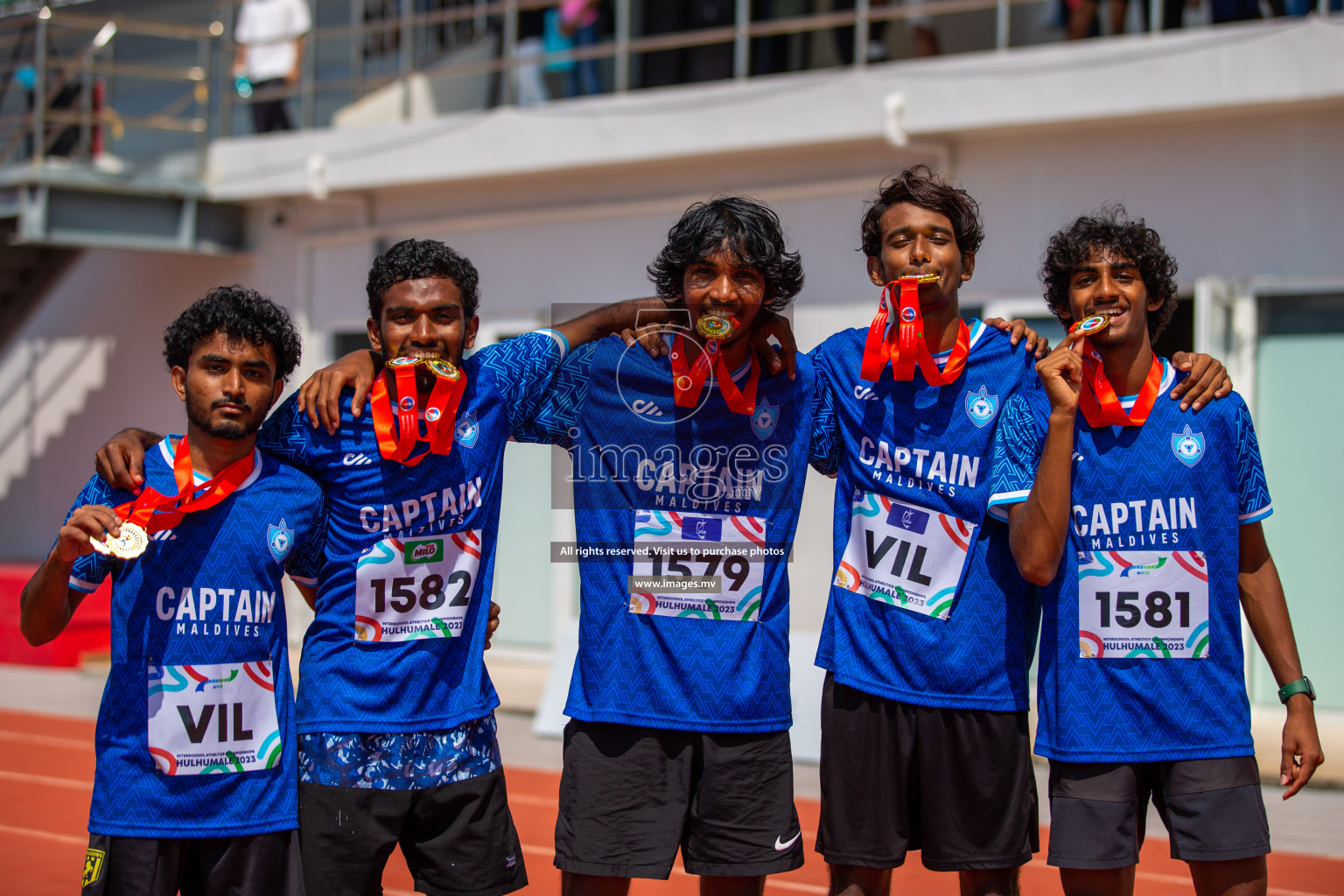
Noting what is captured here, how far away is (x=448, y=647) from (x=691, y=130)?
19.1 ft

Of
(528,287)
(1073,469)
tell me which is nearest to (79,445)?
(528,287)

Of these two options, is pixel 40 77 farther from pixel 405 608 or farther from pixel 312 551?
pixel 405 608

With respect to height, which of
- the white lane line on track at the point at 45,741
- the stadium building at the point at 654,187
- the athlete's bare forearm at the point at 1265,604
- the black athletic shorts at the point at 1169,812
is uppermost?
the stadium building at the point at 654,187

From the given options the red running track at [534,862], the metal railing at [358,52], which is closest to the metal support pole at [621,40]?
the metal railing at [358,52]

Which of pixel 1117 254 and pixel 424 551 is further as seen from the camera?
pixel 1117 254

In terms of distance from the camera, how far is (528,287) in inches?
372

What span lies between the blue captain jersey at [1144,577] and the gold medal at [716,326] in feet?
2.37

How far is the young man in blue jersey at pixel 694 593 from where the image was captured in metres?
3.06

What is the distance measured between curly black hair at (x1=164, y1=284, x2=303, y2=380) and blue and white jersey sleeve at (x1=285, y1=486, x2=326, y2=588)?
1.32 ft

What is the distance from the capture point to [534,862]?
5230 mm

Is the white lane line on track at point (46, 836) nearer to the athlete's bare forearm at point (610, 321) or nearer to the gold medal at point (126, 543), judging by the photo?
the gold medal at point (126, 543)

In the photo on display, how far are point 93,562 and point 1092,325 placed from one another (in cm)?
244

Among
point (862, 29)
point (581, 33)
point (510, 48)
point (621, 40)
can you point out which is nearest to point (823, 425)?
point (862, 29)

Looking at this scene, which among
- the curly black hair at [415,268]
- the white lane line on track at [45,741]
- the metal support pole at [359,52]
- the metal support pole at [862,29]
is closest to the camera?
the curly black hair at [415,268]
